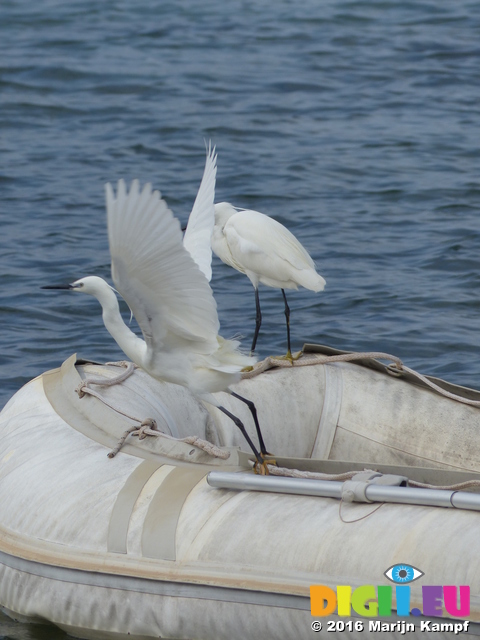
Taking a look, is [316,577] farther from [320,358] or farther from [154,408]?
[320,358]

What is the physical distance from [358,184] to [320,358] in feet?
14.1

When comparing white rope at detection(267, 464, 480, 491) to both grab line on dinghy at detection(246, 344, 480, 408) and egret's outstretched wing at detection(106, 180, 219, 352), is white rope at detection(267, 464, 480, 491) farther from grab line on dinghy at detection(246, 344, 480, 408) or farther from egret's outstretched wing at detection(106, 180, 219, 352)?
grab line on dinghy at detection(246, 344, 480, 408)

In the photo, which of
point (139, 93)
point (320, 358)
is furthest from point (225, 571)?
point (139, 93)

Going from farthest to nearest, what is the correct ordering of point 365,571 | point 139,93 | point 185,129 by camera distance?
point 139,93, point 185,129, point 365,571

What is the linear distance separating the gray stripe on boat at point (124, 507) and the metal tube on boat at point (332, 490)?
23 cm

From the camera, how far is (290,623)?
2.89 meters

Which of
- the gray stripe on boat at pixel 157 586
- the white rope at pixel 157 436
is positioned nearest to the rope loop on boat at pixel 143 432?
the white rope at pixel 157 436

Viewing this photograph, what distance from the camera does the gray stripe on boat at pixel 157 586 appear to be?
2.90m

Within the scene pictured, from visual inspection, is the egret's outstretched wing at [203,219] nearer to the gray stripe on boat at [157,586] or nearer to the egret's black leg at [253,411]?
the egret's black leg at [253,411]

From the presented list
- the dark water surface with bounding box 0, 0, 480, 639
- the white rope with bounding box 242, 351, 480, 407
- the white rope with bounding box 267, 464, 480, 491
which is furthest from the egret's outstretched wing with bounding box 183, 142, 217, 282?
the dark water surface with bounding box 0, 0, 480, 639

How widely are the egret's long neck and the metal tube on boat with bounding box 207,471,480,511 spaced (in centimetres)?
51

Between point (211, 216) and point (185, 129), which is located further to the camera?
point (185, 129)

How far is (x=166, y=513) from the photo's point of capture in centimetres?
313

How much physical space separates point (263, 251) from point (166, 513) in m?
1.66
